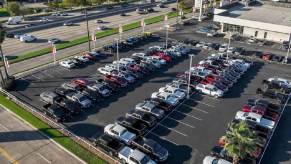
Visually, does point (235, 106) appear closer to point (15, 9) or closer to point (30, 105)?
point (30, 105)

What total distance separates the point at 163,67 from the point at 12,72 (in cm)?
3224

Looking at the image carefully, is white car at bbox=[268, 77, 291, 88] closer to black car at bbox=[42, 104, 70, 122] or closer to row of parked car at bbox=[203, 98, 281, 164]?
row of parked car at bbox=[203, 98, 281, 164]

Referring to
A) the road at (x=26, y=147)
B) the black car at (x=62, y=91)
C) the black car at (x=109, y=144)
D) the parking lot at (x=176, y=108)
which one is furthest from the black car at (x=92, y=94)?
the black car at (x=109, y=144)

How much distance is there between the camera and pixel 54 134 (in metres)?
39.6

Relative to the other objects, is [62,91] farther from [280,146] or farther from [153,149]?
[280,146]

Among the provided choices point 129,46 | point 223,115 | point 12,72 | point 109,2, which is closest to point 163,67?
point 129,46

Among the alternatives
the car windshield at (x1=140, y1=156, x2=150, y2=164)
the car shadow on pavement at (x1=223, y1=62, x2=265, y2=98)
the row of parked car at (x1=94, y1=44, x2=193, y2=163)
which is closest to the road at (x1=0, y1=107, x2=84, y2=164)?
the row of parked car at (x1=94, y1=44, x2=193, y2=163)

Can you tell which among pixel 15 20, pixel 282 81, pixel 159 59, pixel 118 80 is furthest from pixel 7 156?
pixel 15 20

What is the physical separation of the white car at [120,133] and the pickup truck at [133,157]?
2379 mm

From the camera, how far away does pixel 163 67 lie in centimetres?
6234

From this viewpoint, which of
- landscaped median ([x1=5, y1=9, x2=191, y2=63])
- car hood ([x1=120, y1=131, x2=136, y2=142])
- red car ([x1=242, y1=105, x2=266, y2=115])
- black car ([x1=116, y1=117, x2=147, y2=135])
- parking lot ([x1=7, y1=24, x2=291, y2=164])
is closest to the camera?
car hood ([x1=120, y1=131, x2=136, y2=142])

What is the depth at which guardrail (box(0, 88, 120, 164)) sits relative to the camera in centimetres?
3521

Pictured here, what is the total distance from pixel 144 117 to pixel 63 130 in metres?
11.7

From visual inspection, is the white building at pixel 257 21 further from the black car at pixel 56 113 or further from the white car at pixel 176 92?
the black car at pixel 56 113
